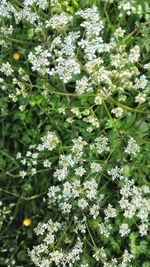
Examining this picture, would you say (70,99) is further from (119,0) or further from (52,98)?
(119,0)

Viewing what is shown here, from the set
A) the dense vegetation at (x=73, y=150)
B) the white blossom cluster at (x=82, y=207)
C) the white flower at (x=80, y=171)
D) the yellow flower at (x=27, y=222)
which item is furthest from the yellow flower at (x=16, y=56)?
the yellow flower at (x=27, y=222)

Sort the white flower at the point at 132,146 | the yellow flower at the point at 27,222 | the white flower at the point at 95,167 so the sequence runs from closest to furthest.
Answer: the white flower at the point at 132,146 < the white flower at the point at 95,167 < the yellow flower at the point at 27,222

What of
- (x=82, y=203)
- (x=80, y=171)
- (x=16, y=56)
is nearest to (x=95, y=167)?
(x=80, y=171)

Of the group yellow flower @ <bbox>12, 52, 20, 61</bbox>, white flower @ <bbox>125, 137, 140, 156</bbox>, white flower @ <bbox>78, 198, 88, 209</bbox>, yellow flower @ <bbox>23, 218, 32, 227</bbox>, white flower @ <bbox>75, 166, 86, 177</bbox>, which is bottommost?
white flower @ <bbox>78, 198, 88, 209</bbox>

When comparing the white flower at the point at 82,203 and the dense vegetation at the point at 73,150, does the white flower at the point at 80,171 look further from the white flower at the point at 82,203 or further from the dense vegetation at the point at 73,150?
the white flower at the point at 82,203

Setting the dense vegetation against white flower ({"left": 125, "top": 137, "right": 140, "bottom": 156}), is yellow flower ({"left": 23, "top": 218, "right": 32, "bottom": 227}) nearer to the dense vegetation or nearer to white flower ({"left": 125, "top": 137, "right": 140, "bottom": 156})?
the dense vegetation

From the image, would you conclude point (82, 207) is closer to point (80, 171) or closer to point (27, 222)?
point (80, 171)

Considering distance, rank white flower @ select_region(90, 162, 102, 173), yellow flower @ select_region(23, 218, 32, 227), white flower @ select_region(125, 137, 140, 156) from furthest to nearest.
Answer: yellow flower @ select_region(23, 218, 32, 227) < white flower @ select_region(90, 162, 102, 173) < white flower @ select_region(125, 137, 140, 156)

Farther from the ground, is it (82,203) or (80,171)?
(80,171)

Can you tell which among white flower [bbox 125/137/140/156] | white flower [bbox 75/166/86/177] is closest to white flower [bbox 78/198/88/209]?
white flower [bbox 75/166/86/177]

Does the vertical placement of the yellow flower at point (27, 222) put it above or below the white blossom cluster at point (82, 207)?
above

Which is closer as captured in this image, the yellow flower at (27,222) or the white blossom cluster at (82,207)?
the white blossom cluster at (82,207)

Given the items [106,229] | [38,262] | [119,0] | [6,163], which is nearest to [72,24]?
[119,0]
